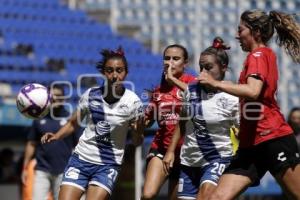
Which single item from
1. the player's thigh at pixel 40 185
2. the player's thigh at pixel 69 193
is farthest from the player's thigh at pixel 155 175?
the player's thigh at pixel 40 185

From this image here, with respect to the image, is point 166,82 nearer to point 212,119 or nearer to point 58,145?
point 212,119

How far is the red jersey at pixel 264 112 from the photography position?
626cm

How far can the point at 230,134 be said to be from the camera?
7840mm

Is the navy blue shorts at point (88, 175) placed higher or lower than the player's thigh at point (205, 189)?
higher

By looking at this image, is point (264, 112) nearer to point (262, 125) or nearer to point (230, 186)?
point (262, 125)

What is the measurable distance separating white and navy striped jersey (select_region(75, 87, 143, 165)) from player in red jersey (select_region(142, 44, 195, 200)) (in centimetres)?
39

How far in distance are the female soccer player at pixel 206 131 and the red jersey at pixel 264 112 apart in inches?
42.7

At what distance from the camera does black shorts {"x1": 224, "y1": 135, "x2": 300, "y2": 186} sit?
627 cm

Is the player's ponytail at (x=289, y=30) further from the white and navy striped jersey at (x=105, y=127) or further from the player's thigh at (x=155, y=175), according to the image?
the player's thigh at (x=155, y=175)

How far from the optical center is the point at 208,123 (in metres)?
7.57

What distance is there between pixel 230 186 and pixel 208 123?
141 centimetres

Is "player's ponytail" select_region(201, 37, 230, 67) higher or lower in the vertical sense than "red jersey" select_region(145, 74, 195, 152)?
higher

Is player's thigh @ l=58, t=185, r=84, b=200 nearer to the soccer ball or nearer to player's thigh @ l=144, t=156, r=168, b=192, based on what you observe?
player's thigh @ l=144, t=156, r=168, b=192

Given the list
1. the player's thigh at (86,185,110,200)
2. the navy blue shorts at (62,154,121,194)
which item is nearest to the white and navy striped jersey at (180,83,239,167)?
the navy blue shorts at (62,154,121,194)
